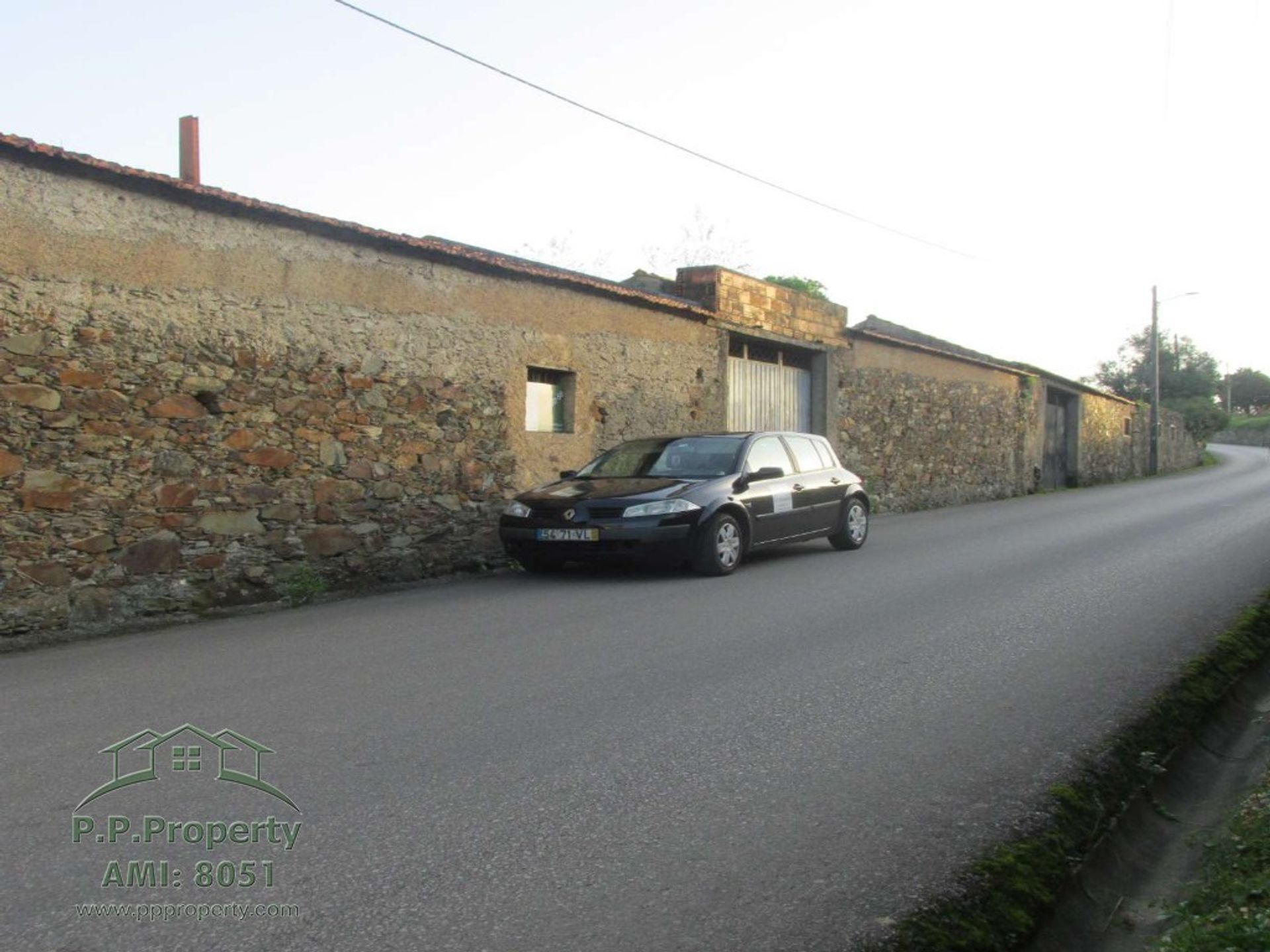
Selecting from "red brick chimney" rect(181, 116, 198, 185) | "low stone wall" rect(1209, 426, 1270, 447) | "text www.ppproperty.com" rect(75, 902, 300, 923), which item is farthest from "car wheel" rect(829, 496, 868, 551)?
"low stone wall" rect(1209, 426, 1270, 447)

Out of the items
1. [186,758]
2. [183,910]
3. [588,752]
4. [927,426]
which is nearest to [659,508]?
[588,752]

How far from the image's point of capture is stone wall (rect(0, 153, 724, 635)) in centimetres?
801

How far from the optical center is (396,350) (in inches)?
432

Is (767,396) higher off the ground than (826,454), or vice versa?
(767,396)

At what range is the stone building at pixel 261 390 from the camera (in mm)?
8039

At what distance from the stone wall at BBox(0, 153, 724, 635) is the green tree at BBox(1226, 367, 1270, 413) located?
365 feet

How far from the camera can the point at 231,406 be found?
9.35 meters

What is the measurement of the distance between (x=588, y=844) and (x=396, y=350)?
8258mm

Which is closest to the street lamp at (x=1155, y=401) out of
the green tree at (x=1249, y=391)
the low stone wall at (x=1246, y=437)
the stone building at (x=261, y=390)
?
the stone building at (x=261, y=390)

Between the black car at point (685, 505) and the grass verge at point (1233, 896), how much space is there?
644cm

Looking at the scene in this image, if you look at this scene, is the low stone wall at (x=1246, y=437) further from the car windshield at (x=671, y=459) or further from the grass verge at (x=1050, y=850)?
the grass verge at (x=1050, y=850)

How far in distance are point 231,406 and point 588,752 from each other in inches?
245

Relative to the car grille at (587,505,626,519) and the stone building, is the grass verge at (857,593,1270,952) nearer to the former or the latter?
the car grille at (587,505,626,519)

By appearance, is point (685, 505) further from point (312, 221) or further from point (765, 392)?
point (765, 392)
